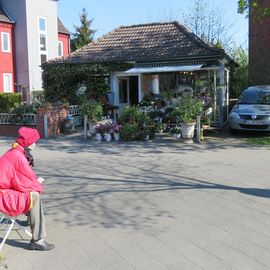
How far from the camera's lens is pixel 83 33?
52.1 meters

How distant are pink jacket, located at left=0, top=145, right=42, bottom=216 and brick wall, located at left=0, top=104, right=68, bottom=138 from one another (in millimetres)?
11187

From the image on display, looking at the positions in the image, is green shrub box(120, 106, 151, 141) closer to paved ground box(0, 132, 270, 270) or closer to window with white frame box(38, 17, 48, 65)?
paved ground box(0, 132, 270, 270)

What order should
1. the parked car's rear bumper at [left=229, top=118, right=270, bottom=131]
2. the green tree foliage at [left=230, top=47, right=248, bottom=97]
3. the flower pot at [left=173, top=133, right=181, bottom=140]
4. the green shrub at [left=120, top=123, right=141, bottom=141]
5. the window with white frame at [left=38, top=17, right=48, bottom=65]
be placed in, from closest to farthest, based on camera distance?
1. the flower pot at [left=173, top=133, right=181, bottom=140]
2. the green shrub at [left=120, top=123, right=141, bottom=141]
3. the parked car's rear bumper at [left=229, top=118, right=270, bottom=131]
4. the green tree foliage at [left=230, top=47, right=248, bottom=97]
5. the window with white frame at [left=38, top=17, right=48, bottom=65]

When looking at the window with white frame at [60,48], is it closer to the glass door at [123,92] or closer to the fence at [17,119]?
the glass door at [123,92]

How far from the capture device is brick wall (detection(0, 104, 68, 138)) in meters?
15.9

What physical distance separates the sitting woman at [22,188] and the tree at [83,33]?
156 ft

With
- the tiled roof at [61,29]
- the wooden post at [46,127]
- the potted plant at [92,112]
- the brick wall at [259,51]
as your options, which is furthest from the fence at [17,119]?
the tiled roof at [61,29]

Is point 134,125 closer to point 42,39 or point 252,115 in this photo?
point 252,115

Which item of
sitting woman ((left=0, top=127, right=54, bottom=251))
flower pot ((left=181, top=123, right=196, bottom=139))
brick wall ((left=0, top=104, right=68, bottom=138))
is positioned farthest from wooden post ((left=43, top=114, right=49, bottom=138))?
sitting woman ((left=0, top=127, right=54, bottom=251))

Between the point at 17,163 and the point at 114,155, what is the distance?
22.6 ft

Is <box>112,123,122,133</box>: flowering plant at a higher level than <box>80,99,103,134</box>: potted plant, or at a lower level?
lower

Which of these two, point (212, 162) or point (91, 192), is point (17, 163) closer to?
point (91, 192)

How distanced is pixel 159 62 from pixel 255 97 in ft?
14.7

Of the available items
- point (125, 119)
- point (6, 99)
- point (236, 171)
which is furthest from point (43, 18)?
point (236, 171)
